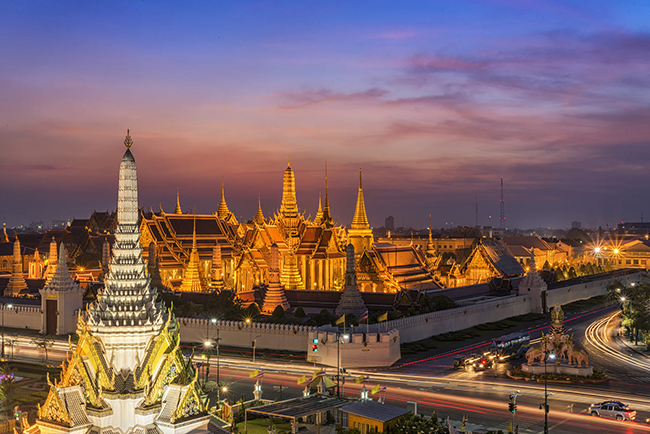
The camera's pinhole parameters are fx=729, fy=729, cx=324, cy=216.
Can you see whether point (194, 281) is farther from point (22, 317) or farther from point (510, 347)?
point (510, 347)

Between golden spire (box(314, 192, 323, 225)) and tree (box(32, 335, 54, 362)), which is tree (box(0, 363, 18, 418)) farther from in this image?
golden spire (box(314, 192, 323, 225))

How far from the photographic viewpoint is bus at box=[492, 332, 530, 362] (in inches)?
1800

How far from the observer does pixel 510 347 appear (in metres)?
47.2

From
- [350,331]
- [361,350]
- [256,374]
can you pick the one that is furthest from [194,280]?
[256,374]

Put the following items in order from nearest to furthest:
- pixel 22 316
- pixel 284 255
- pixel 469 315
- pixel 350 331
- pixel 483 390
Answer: pixel 483 390
pixel 350 331
pixel 469 315
pixel 22 316
pixel 284 255

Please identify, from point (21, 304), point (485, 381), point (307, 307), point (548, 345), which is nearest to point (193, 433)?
point (485, 381)

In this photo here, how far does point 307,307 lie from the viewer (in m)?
58.7

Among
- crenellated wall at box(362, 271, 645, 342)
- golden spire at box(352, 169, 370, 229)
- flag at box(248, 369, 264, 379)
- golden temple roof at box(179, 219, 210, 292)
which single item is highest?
golden spire at box(352, 169, 370, 229)

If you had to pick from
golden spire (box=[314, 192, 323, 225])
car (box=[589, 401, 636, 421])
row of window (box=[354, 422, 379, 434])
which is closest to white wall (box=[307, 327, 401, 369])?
car (box=[589, 401, 636, 421])

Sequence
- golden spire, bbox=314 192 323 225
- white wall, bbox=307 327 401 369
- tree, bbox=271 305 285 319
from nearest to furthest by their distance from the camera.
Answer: white wall, bbox=307 327 401 369 → tree, bbox=271 305 285 319 → golden spire, bbox=314 192 323 225

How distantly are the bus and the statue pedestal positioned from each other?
3856mm

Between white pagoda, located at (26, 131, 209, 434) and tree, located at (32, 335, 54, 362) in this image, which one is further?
tree, located at (32, 335, 54, 362)

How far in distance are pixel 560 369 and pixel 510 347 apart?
6170mm

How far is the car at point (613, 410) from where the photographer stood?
31.4 meters
